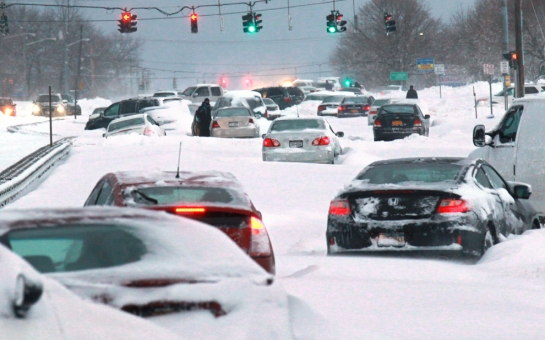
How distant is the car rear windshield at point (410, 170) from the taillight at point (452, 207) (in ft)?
2.26

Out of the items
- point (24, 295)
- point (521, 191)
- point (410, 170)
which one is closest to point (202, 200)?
point (410, 170)

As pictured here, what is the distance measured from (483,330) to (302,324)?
1.52 metres

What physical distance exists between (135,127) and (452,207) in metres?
22.1

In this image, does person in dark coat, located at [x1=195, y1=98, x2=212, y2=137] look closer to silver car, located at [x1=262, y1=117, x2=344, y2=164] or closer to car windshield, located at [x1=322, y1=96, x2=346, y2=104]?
silver car, located at [x1=262, y1=117, x2=344, y2=164]

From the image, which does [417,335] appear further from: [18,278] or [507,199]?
[507,199]

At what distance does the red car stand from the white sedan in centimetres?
2226

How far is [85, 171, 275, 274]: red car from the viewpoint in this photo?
771cm

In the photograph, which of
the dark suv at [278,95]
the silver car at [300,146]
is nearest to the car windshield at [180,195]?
the silver car at [300,146]

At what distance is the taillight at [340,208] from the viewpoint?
1045cm

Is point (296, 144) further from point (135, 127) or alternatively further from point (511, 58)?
point (511, 58)

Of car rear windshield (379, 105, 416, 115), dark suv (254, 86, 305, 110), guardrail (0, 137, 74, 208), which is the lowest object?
guardrail (0, 137, 74, 208)

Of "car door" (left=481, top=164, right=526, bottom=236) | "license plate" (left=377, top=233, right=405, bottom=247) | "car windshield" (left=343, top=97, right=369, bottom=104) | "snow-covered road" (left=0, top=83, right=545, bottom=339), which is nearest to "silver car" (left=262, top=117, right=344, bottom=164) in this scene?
"snow-covered road" (left=0, top=83, right=545, bottom=339)

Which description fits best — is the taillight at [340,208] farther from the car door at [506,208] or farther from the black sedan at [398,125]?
the black sedan at [398,125]

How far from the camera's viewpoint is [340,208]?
10.5m
